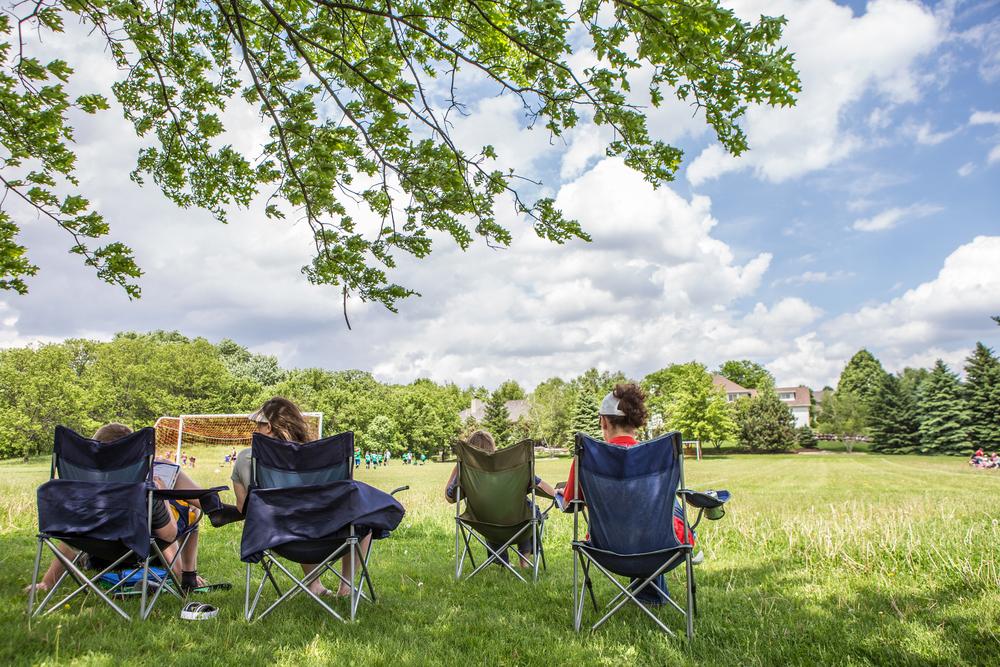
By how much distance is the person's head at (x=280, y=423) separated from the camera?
11.9 ft

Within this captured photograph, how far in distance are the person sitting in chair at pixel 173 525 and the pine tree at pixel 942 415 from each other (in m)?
47.9

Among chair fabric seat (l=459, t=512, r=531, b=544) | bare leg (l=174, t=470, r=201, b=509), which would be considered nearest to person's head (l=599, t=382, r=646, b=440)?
chair fabric seat (l=459, t=512, r=531, b=544)

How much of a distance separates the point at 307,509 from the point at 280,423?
0.65m

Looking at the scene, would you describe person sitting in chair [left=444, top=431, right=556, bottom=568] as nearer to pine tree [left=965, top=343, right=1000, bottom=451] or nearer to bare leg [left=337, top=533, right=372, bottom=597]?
bare leg [left=337, top=533, right=372, bottom=597]

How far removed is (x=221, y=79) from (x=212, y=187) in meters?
0.80

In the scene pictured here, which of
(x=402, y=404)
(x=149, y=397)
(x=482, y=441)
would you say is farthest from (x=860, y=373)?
(x=482, y=441)

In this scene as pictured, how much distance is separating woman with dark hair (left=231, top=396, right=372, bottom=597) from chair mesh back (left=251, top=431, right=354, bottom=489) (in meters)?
0.16

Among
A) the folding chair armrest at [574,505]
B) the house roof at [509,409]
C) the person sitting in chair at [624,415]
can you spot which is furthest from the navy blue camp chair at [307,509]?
the house roof at [509,409]

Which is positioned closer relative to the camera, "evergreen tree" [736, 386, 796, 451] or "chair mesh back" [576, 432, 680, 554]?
"chair mesh back" [576, 432, 680, 554]

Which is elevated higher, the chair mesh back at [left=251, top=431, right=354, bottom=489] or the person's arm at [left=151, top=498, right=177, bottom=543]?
the chair mesh back at [left=251, top=431, right=354, bottom=489]

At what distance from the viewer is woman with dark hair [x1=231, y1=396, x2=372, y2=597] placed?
11.5 feet

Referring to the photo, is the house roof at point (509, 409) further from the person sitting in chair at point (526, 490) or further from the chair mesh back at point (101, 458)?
the chair mesh back at point (101, 458)

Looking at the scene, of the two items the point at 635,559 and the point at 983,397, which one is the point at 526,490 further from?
the point at 983,397

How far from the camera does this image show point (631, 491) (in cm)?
317
